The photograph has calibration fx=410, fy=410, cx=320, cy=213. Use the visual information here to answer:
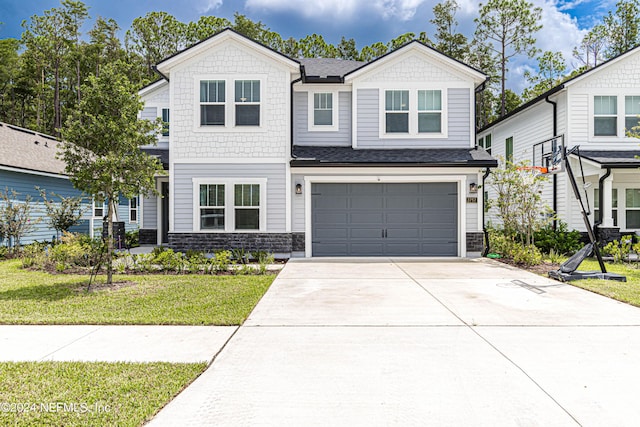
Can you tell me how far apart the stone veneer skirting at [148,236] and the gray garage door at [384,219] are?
6.68 meters

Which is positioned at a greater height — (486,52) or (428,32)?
(428,32)

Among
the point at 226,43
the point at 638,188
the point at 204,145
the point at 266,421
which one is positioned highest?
the point at 226,43

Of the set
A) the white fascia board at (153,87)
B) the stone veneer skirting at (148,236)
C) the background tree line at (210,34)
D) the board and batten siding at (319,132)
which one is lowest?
the stone veneer skirting at (148,236)

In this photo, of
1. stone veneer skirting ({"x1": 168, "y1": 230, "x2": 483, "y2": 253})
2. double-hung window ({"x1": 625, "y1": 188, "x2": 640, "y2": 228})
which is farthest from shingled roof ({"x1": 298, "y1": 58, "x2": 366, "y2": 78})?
double-hung window ({"x1": 625, "y1": 188, "x2": 640, "y2": 228})

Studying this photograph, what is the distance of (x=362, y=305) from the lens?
678 centimetres

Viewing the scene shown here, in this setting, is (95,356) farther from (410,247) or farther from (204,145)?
(410,247)

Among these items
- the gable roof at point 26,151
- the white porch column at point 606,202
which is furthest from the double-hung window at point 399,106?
the gable roof at point 26,151

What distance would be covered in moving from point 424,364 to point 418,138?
10257 mm

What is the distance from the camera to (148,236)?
51.5 ft

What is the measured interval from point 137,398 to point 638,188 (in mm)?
16774

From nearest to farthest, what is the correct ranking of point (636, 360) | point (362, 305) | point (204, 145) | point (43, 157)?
point (636, 360) < point (362, 305) < point (204, 145) < point (43, 157)

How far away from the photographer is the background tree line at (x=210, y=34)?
27.6 m

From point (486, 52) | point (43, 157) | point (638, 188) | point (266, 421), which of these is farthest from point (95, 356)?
point (486, 52)

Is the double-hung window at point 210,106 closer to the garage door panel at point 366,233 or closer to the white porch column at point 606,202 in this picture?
the garage door panel at point 366,233
